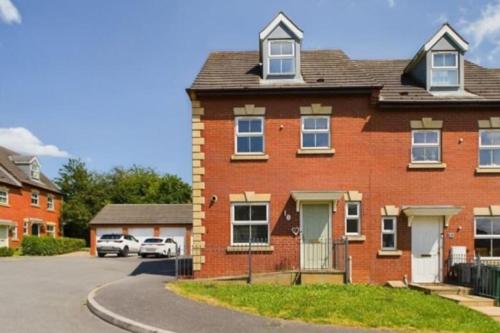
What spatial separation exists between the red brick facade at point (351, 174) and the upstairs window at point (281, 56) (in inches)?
48.2

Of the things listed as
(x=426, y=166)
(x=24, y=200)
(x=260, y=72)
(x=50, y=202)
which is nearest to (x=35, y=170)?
(x=50, y=202)

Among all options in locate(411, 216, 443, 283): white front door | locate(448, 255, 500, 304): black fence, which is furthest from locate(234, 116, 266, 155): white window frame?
locate(448, 255, 500, 304): black fence

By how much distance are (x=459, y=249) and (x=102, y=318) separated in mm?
12415

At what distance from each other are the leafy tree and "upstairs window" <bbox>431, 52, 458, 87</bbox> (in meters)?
44.0

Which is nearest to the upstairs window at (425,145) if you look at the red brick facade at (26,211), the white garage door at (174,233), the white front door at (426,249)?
the white front door at (426,249)

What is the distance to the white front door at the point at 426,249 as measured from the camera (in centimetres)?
1767

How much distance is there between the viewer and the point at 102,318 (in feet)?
36.1

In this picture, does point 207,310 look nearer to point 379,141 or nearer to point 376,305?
point 376,305

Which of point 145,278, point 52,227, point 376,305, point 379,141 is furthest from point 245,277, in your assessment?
point 52,227

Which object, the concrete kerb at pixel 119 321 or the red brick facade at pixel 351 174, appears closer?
the concrete kerb at pixel 119 321

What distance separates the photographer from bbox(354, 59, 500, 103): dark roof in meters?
18.1

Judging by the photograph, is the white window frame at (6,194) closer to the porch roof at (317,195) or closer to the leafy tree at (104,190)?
the leafy tree at (104,190)

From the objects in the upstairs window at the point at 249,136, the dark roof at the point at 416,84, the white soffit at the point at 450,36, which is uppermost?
the white soffit at the point at 450,36

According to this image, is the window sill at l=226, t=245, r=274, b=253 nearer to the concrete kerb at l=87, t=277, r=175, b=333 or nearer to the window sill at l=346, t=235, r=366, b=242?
the window sill at l=346, t=235, r=366, b=242
